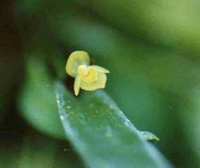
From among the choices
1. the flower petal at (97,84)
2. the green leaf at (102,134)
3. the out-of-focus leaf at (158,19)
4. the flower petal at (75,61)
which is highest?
the out-of-focus leaf at (158,19)

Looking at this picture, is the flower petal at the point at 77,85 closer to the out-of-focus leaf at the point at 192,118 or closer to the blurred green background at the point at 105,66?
the blurred green background at the point at 105,66

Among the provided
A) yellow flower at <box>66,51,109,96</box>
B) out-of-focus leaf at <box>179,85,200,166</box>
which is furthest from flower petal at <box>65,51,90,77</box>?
out-of-focus leaf at <box>179,85,200,166</box>

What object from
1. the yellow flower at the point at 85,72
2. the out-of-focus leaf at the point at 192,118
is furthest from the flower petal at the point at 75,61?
the out-of-focus leaf at the point at 192,118

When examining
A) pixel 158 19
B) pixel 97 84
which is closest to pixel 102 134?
pixel 97 84

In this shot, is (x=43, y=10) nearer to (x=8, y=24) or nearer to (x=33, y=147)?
(x=8, y=24)

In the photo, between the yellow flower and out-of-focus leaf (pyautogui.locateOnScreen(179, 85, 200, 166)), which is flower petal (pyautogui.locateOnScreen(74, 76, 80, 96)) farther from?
out-of-focus leaf (pyautogui.locateOnScreen(179, 85, 200, 166))

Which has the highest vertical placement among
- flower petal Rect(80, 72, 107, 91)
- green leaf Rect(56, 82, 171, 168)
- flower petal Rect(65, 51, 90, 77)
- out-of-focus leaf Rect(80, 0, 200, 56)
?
out-of-focus leaf Rect(80, 0, 200, 56)

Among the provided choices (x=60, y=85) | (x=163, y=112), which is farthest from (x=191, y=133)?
(x=60, y=85)
